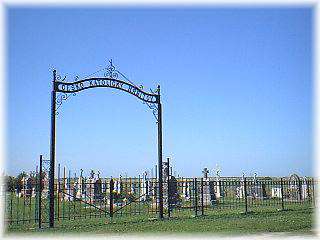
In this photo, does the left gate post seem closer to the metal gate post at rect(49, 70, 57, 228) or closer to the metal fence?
the metal gate post at rect(49, 70, 57, 228)

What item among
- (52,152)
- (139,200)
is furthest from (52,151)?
(139,200)

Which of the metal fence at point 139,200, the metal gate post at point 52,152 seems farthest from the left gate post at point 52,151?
the metal fence at point 139,200

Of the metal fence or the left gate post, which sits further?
the metal fence

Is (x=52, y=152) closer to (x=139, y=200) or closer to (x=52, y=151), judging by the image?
(x=52, y=151)

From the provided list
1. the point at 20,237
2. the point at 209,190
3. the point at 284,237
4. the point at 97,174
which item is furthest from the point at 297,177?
the point at 20,237

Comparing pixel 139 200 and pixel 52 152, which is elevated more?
pixel 52 152

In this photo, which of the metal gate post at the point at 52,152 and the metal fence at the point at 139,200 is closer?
the metal gate post at the point at 52,152

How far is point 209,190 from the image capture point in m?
20.7

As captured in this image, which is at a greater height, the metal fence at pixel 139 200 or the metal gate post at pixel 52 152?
the metal gate post at pixel 52 152

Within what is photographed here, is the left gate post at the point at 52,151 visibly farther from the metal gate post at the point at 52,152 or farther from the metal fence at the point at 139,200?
the metal fence at the point at 139,200

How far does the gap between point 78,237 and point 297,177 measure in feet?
62.4

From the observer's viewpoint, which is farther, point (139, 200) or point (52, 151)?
point (139, 200)

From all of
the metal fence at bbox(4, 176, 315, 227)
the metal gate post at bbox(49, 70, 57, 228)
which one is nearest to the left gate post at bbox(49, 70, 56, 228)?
the metal gate post at bbox(49, 70, 57, 228)

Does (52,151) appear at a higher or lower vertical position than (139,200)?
higher
